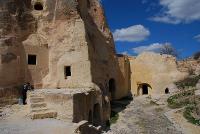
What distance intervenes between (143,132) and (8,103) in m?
9.38

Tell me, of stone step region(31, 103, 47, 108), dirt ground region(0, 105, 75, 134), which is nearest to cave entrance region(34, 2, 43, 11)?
dirt ground region(0, 105, 75, 134)

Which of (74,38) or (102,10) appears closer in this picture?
(74,38)

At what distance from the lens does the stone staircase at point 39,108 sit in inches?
730

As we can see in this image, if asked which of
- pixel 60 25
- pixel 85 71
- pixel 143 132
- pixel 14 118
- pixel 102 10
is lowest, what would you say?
pixel 143 132

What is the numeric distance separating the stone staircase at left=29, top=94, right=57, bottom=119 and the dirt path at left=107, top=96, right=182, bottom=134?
15.6ft

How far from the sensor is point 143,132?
22.7m

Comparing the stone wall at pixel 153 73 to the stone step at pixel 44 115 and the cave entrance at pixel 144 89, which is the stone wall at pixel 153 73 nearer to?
the cave entrance at pixel 144 89

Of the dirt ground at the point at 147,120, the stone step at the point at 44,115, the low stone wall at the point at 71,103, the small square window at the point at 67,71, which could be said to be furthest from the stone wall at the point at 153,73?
the stone step at the point at 44,115

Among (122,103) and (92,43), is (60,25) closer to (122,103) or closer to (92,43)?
(92,43)

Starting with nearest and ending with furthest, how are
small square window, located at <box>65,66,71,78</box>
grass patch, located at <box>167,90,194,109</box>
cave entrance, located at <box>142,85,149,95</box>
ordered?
1. small square window, located at <box>65,66,71,78</box>
2. grass patch, located at <box>167,90,194,109</box>
3. cave entrance, located at <box>142,85,149,95</box>

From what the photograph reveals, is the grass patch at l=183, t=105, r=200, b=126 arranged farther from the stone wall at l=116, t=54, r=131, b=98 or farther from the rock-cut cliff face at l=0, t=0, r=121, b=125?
the stone wall at l=116, t=54, r=131, b=98

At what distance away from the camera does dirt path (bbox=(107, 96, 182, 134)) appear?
22.9m

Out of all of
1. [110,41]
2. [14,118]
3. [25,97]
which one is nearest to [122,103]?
[110,41]

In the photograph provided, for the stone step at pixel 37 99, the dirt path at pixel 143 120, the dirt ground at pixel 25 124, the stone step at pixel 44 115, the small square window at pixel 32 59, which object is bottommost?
the dirt path at pixel 143 120
